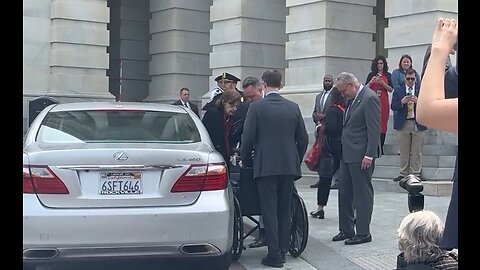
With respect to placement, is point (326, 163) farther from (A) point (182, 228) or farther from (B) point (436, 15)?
(B) point (436, 15)

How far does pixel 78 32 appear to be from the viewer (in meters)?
19.0

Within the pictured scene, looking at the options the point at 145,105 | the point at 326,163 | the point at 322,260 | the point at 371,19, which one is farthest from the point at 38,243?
the point at 371,19

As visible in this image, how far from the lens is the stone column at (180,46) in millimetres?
20844

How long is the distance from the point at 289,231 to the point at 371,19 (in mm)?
10651

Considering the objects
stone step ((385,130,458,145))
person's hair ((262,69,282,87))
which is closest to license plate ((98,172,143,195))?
person's hair ((262,69,282,87))

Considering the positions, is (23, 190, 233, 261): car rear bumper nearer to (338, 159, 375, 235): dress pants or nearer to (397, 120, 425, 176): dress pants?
(338, 159, 375, 235): dress pants

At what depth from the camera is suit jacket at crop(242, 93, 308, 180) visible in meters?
6.50

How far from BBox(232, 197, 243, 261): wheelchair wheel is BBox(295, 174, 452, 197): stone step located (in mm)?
4573

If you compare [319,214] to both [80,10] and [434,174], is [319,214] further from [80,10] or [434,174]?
[80,10]

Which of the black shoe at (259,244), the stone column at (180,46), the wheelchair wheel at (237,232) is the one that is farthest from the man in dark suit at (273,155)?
the stone column at (180,46)

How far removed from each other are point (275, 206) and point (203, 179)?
1.25 m

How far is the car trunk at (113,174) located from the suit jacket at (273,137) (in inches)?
47.7

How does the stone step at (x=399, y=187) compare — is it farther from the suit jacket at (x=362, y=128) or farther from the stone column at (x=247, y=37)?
the stone column at (x=247, y=37)

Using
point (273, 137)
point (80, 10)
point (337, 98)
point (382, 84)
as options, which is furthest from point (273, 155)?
point (80, 10)
